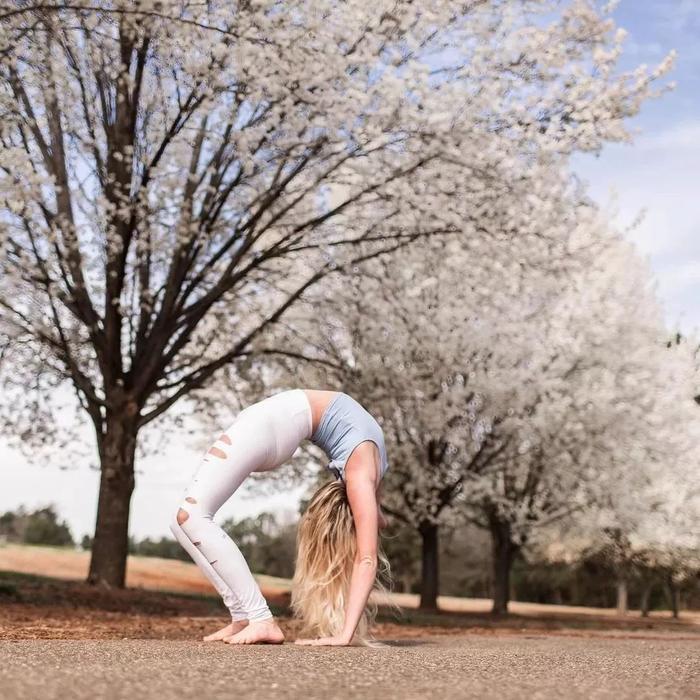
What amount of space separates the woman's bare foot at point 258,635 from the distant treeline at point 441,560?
27984 millimetres

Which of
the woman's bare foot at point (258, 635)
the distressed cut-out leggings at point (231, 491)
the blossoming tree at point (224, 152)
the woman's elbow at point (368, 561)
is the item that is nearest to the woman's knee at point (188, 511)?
the distressed cut-out leggings at point (231, 491)

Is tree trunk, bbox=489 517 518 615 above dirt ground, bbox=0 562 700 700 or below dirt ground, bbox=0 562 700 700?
above

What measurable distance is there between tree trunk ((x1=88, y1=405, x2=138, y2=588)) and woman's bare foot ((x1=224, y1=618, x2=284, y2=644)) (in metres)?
9.13

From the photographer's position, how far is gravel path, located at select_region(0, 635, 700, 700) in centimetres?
296

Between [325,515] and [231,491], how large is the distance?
26.2 inches

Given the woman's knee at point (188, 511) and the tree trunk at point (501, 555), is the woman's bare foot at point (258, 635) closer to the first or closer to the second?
the woman's knee at point (188, 511)

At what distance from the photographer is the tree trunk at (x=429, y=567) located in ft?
70.5

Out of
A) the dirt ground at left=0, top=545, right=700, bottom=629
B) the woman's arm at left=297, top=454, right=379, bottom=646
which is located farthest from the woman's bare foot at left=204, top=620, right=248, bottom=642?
the dirt ground at left=0, top=545, right=700, bottom=629

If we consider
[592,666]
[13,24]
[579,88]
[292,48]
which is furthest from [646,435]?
[592,666]

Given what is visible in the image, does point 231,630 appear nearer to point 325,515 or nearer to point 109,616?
point 325,515

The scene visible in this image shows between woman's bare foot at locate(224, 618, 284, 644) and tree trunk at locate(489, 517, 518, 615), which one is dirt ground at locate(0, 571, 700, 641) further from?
tree trunk at locate(489, 517, 518, 615)

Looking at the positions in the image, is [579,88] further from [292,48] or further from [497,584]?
[497,584]

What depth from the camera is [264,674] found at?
3.41m

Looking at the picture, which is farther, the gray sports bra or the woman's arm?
the gray sports bra
